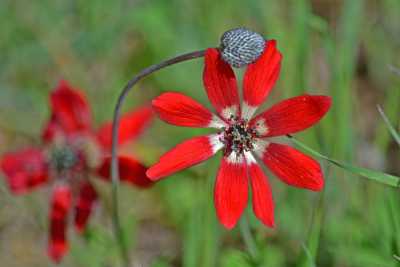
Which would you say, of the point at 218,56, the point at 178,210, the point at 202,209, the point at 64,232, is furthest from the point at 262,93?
the point at 178,210

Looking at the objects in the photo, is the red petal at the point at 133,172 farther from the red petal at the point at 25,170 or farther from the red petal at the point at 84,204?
the red petal at the point at 25,170

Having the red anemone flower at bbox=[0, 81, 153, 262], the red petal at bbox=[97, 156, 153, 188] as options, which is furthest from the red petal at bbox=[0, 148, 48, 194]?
the red petal at bbox=[97, 156, 153, 188]

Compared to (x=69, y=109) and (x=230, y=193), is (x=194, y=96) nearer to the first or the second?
(x=69, y=109)

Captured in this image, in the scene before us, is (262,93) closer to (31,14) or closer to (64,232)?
(64,232)

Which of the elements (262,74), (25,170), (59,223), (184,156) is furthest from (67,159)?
(262,74)

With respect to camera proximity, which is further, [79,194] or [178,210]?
[178,210]

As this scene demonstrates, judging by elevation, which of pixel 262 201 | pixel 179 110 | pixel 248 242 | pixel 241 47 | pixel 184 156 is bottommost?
pixel 248 242

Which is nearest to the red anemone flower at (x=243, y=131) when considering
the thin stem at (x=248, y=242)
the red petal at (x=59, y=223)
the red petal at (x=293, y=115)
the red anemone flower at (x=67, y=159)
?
the red petal at (x=293, y=115)
